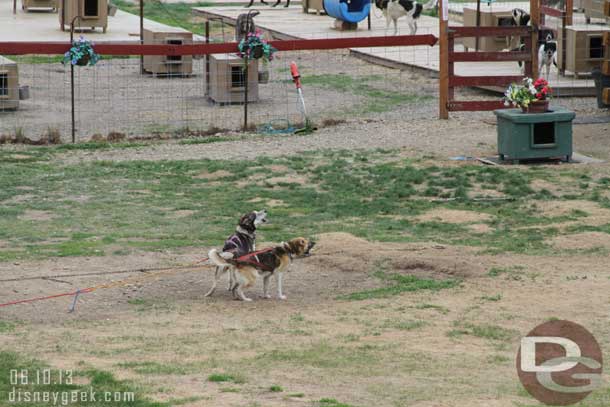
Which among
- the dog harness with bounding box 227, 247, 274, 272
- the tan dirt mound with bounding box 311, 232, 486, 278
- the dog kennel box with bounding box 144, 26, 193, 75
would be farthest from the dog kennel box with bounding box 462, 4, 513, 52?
the dog harness with bounding box 227, 247, 274, 272

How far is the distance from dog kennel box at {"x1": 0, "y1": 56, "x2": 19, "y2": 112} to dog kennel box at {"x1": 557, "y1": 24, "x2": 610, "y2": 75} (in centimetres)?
1052

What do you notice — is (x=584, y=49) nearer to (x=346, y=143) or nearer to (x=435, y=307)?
(x=346, y=143)

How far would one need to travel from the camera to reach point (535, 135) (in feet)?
60.7

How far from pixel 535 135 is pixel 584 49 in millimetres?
7736

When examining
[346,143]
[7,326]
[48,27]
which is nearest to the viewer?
[7,326]

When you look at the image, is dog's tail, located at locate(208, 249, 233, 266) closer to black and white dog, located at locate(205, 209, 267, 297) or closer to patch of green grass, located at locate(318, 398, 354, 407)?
black and white dog, located at locate(205, 209, 267, 297)

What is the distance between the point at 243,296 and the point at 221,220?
3329 mm

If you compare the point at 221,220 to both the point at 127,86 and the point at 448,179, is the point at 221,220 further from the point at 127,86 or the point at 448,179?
the point at 127,86

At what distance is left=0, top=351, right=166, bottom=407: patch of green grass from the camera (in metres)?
8.59

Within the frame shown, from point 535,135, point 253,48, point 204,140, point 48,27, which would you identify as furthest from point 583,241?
point 48,27

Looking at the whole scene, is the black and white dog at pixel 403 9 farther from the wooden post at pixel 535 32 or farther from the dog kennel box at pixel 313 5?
the wooden post at pixel 535 32

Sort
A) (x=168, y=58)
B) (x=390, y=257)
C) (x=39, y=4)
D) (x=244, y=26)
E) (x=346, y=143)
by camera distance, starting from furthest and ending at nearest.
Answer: (x=39, y=4)
(x=244, y=26)
(x=168, y=58)
(x=346, y=143)
(x=390, y=257)

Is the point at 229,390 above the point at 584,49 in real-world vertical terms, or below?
below

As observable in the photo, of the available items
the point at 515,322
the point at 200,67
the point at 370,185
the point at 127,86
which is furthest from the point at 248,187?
the point at 200,67
